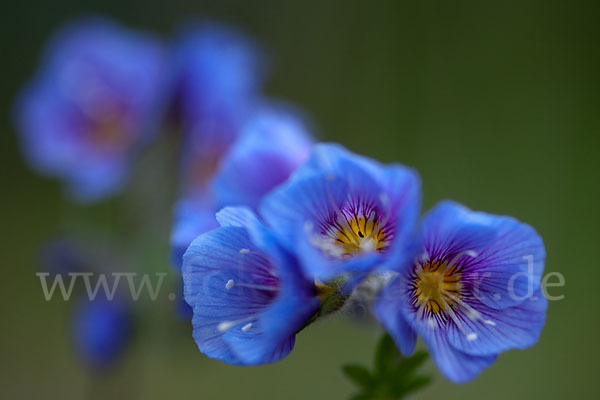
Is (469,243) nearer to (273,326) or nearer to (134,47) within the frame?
(273,326)

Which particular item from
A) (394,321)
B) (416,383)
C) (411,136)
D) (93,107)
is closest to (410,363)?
(416,383)

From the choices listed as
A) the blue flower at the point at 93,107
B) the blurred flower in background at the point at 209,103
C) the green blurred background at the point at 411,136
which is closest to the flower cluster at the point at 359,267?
the blurred flower in background at the point at 209,103

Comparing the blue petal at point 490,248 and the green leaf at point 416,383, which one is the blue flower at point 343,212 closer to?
the blue petal at point 490,248

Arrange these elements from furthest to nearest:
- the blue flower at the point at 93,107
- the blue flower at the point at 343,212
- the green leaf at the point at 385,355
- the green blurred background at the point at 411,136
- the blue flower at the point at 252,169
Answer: the green blurred background at the point at 411,136
the blue flower at the point at 93,107
the blue flower at the point at 252,169
the green leaf at the point at 385,355
the blue flower at the point at 343,212

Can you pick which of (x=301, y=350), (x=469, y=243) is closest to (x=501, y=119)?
(x=301, y=350)

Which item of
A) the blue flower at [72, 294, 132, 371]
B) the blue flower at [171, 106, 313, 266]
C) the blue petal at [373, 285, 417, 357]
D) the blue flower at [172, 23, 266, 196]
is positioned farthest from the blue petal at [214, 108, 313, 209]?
the blue flower at [72, 294, 132, 371]

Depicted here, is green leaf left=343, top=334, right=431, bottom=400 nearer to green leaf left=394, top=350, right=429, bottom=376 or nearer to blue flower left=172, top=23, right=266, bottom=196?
green leaf left=394, top=350, right=429, bottom=376
